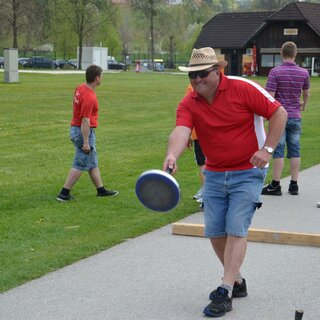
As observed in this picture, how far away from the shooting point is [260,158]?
5.27 metres

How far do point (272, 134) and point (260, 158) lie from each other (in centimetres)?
22

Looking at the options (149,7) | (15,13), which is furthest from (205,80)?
(149,7)

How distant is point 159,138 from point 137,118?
5033 mm

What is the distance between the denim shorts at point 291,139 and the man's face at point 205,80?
5.12m

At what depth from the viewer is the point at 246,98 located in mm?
5332

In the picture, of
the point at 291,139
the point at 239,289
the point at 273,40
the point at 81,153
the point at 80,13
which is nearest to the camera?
the point at 239,289

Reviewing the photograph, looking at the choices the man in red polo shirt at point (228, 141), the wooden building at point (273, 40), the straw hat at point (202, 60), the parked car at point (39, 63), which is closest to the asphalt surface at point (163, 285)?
the man in red polo shirt at point (228, 141)

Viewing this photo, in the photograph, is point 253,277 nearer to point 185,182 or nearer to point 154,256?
point 154,256

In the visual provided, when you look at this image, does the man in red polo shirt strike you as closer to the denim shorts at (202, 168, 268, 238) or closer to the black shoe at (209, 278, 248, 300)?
the denim shorts at (202, 168, 268, 238)

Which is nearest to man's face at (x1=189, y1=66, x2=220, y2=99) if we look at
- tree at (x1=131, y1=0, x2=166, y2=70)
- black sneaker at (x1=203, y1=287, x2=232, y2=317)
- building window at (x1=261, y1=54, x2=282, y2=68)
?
black sneaker at (x1=203, y1=287, x2=232, y2=317)

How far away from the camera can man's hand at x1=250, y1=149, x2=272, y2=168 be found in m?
5.27

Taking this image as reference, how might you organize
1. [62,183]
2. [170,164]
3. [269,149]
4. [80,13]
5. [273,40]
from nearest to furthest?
[170,164]
[269,149]
[62,183]
[273,40]
[80,13]

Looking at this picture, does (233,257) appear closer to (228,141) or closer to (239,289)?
(239,289)

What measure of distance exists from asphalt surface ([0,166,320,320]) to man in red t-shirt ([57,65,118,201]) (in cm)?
187
